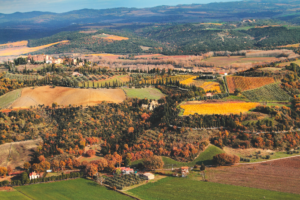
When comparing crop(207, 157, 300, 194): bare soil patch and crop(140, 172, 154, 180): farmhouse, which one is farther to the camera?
crop(140, 172, 154, 180): farmhouse

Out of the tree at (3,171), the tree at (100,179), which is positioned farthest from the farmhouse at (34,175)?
the tree at (100,179)

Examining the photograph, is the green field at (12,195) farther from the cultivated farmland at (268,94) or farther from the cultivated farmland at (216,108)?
the cultivated farmland at (268,94)

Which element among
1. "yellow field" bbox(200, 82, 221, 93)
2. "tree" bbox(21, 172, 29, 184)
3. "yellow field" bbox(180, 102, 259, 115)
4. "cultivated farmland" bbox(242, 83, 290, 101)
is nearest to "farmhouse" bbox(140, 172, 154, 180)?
"tree" bbox(21, 172, 29, 184)

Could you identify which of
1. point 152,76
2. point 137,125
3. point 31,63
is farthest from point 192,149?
point 31,63

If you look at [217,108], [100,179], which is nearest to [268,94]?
[217,108]

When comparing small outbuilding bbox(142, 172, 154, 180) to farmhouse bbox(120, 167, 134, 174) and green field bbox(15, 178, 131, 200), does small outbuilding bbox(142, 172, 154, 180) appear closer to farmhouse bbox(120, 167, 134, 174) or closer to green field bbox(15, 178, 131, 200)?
farmhouse bbox(120, 167, 134, 174)

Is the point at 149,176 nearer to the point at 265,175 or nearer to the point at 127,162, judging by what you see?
the point at 127,162

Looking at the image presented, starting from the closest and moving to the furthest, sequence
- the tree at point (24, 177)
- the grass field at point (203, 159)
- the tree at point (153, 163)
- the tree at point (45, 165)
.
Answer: the tree at point (24, 177) < the tree at point (153, 163) < the grass field at point (203, 159) < the tree at point (45, 165)
